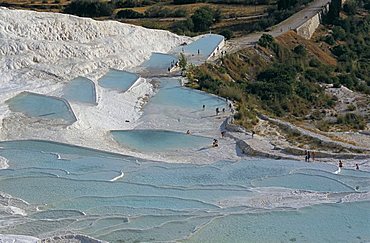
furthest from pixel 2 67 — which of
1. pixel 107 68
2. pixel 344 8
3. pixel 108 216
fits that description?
pixel 344 8

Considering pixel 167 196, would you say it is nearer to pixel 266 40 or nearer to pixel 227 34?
pixel 266 40

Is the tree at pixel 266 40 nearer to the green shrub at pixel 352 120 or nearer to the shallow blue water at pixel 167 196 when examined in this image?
the green shrub at pixel 352 120

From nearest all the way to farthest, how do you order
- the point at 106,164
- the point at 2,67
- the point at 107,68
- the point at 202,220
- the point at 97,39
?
the point at 202,220 → the point at 106,164 → the point at 2,67 → the point at 107,68 → the point at 97,39

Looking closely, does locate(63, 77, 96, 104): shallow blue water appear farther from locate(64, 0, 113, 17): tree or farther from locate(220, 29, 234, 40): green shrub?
locate(64, 0, 113, 17): tree

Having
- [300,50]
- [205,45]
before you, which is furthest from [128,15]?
[300,50]

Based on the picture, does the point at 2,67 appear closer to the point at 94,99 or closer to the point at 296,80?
the point at 94,99

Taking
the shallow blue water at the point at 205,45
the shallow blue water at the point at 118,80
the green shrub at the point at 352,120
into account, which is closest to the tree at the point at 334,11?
the shallow blue water at the point at 205,45
